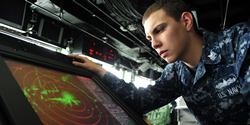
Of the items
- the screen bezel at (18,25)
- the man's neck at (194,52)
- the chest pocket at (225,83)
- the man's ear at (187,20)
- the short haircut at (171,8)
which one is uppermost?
the screen bezel at (18,25)

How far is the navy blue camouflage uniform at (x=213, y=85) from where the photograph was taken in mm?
763

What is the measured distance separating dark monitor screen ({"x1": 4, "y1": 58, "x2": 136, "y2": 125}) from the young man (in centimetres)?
18

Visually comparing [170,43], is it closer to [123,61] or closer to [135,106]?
[135,106]

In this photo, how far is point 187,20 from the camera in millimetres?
964

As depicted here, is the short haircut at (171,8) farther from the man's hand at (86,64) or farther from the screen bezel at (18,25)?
the screen bezel at (18,25)

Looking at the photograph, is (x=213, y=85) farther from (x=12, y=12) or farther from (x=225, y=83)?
(x=12, y=12)

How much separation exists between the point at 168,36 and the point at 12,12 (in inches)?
75.8

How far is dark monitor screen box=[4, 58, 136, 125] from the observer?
52 cm

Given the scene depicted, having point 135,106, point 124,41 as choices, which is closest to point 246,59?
point 135,106

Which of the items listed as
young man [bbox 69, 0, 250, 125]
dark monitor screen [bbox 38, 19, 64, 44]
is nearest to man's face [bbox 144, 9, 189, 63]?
young man [bbox 69, 0, 250, 125]

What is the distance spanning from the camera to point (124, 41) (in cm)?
344

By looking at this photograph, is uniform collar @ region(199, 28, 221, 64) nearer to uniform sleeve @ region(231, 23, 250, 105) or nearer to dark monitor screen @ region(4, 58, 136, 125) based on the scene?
uniform sleeve @ region(231, 23, 250, 105)

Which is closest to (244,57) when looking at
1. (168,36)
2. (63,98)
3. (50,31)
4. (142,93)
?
(168,36)

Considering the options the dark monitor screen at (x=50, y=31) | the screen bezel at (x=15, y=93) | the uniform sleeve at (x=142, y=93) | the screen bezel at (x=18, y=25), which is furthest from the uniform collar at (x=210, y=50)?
the dark monitor screen at (x=50, y=31)
